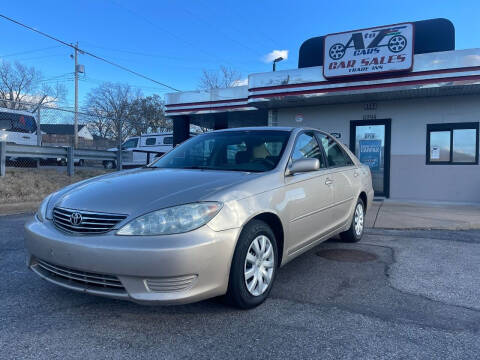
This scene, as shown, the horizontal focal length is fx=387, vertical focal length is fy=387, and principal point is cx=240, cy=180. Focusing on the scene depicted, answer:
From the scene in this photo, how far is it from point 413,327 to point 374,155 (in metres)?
8.70

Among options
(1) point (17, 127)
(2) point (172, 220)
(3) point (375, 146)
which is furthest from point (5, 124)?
(2) point (172, 220)

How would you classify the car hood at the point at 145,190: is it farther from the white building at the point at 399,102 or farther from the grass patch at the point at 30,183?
the white building at the point at 399,102

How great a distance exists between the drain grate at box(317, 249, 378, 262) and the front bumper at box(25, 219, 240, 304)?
2362 millimetres

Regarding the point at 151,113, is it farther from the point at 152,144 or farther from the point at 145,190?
the point at 145,190

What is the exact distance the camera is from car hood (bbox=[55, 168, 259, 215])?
279cm

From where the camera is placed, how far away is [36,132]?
534 inches

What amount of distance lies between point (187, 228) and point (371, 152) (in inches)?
370

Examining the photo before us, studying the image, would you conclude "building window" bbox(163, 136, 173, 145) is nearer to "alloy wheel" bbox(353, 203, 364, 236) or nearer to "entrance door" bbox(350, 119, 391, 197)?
"entrance door" bbox(350, 119, 391, 197)

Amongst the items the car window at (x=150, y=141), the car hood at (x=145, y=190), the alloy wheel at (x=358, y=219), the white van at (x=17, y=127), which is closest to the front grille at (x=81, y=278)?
the car hood at (x=145, y=190)

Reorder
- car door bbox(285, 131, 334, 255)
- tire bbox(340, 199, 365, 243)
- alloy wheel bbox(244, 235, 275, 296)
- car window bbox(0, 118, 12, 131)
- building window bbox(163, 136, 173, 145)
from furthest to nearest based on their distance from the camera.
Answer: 1. building window bbox(163, 136, 173, 145)
2. car window bbox(0, 118, 12, 131)
3. tire bbox(340, 199, 365, 243)
4. car door bbox(285, 131, 334, 255)
5. alloy wheel bbox(244, 235, 275, 296)

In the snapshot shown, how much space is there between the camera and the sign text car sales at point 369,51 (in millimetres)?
9094

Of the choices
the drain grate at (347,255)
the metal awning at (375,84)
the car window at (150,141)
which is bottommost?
the drain grate at (347,255)

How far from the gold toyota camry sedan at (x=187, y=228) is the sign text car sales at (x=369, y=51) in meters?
6.40

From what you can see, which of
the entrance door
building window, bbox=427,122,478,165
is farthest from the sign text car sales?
building window, bbox=427,122,478,165
